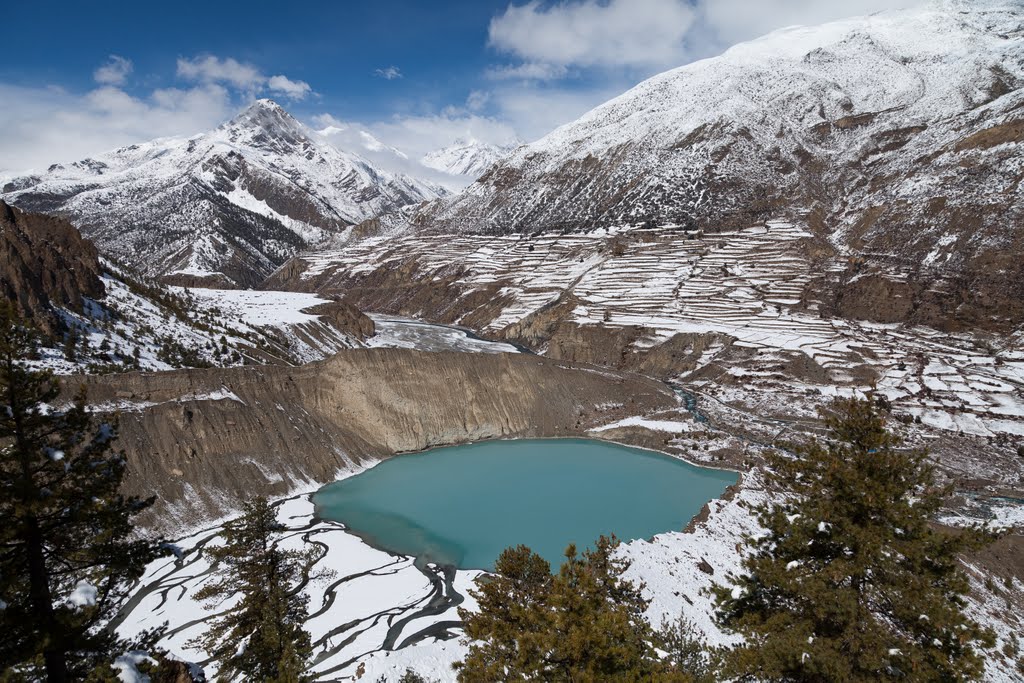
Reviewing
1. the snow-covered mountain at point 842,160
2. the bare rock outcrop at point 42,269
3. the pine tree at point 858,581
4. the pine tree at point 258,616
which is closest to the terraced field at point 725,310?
the snow-covered mountain at point 842,160

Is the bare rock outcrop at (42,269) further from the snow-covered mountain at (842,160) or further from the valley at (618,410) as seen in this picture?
the snow-covered mountain at (842,160)

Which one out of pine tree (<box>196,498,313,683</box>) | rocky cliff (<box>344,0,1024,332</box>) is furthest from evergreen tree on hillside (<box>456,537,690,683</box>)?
rocky cliff (<box>344,0,1024,332</box>)

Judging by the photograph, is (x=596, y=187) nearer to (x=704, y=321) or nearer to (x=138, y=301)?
(x=704, y=321)

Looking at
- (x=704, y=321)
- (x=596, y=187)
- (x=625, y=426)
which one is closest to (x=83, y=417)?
(x=625, y=426)

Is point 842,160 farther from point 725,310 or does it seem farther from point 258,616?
point 258,616

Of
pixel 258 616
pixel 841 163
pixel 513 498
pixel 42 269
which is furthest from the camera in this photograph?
pixel 841 163

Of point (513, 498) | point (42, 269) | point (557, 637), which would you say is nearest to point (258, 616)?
Result: point (557, 637)
